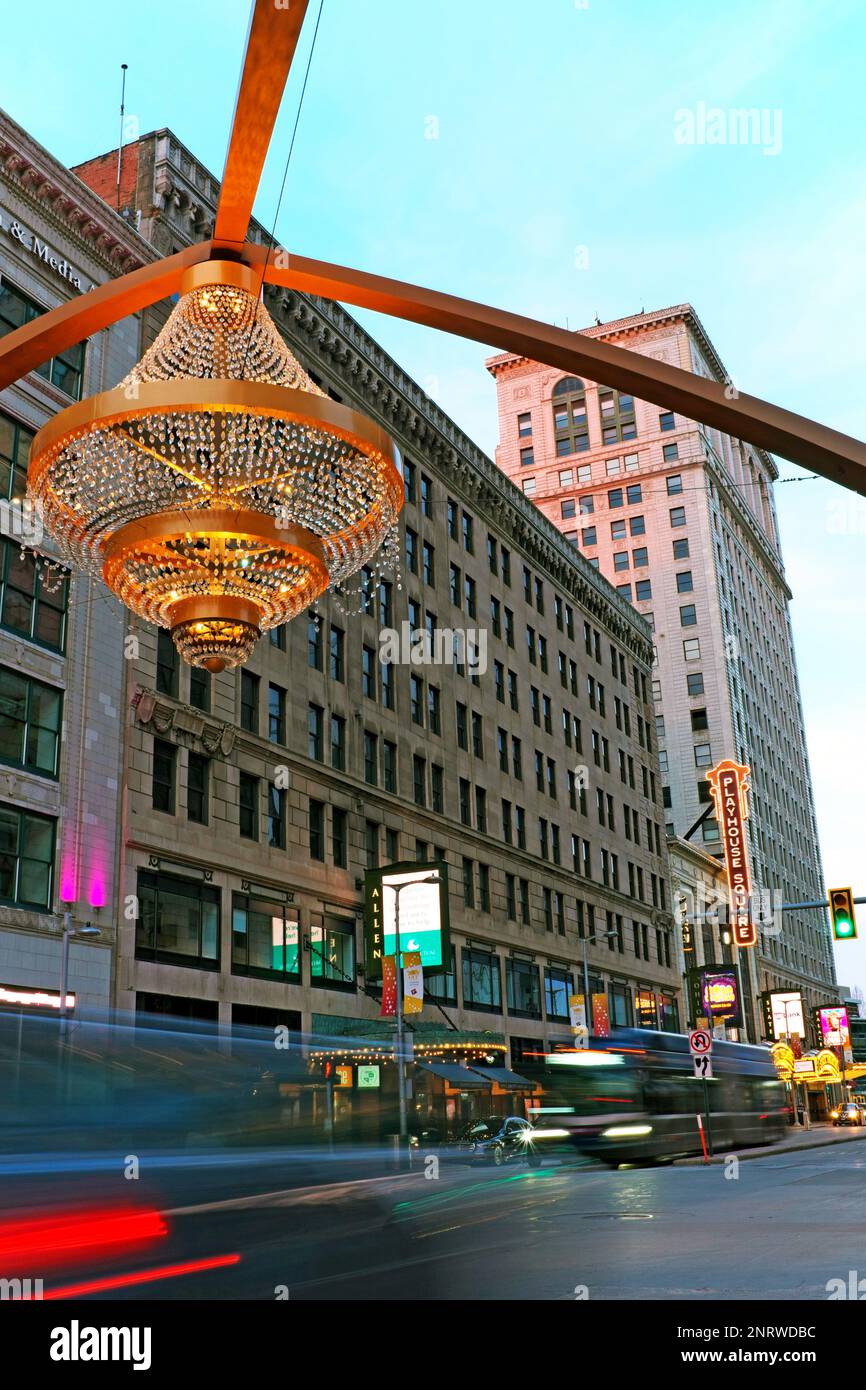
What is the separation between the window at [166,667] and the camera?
3566 centimetres

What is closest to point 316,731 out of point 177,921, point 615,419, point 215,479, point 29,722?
point 177,921

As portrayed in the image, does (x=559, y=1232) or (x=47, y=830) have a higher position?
(x=47, y=830)

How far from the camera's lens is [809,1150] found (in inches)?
1770

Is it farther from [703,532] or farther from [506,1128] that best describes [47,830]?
[703,532]

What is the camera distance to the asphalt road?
5.71 metres

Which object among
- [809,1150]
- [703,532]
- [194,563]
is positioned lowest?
[809,1150]

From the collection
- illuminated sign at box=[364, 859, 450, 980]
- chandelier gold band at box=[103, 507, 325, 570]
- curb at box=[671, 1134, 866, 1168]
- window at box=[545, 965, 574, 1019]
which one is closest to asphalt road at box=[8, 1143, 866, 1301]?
chandelier gold band at box=[103, 507, 325, 570]

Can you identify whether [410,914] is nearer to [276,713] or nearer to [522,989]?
[276,713]

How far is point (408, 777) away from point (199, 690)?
44.8ft

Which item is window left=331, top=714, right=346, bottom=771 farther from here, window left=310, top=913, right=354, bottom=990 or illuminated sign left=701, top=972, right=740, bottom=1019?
illuminated sign left=701, top=972, right=740, bottom=1019

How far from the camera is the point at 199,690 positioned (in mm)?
36969

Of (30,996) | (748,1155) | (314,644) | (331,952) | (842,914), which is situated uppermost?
(314,644)

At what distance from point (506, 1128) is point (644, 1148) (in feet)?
→ 13.3
